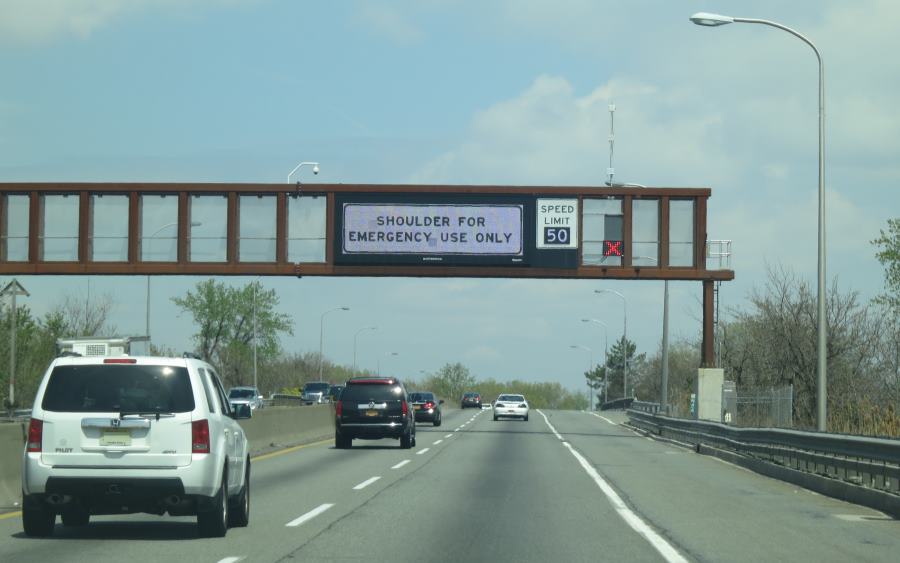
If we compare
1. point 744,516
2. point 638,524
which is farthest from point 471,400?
point 638,524

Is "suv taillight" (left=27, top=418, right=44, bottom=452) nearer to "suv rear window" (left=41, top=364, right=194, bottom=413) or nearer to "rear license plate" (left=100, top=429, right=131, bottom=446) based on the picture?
"suv rear window" (left=41, top=364, right=194, bottom=413)

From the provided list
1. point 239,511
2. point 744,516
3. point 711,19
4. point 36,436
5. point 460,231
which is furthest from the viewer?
point 460,231

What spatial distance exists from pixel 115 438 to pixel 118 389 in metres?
0.50

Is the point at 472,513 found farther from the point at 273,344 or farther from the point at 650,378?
the point at 650,378

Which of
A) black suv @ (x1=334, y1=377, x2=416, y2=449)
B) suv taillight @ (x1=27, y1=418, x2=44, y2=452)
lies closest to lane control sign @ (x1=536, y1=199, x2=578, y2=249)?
black suv @ (x1=334, y1=377, x2=416, y2=449)

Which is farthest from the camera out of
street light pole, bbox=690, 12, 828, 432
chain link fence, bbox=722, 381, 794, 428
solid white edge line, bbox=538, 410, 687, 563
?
chain link fence, bbox=722, 381, 794, 428

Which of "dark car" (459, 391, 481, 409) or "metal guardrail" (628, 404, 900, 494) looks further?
"dark car" (459, 391, 481, 409)

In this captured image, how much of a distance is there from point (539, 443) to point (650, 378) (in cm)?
9680

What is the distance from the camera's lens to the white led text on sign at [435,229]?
4359 centimetres

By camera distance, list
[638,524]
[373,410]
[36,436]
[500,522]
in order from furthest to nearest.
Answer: [373,410] < [500,522] < [638,524] < [36,436]

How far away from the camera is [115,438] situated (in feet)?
38.5

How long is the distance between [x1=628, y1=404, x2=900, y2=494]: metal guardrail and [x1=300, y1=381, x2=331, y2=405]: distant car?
42.9 m

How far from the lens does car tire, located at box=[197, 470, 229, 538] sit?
12.1m

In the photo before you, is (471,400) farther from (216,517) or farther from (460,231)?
(216,517)
